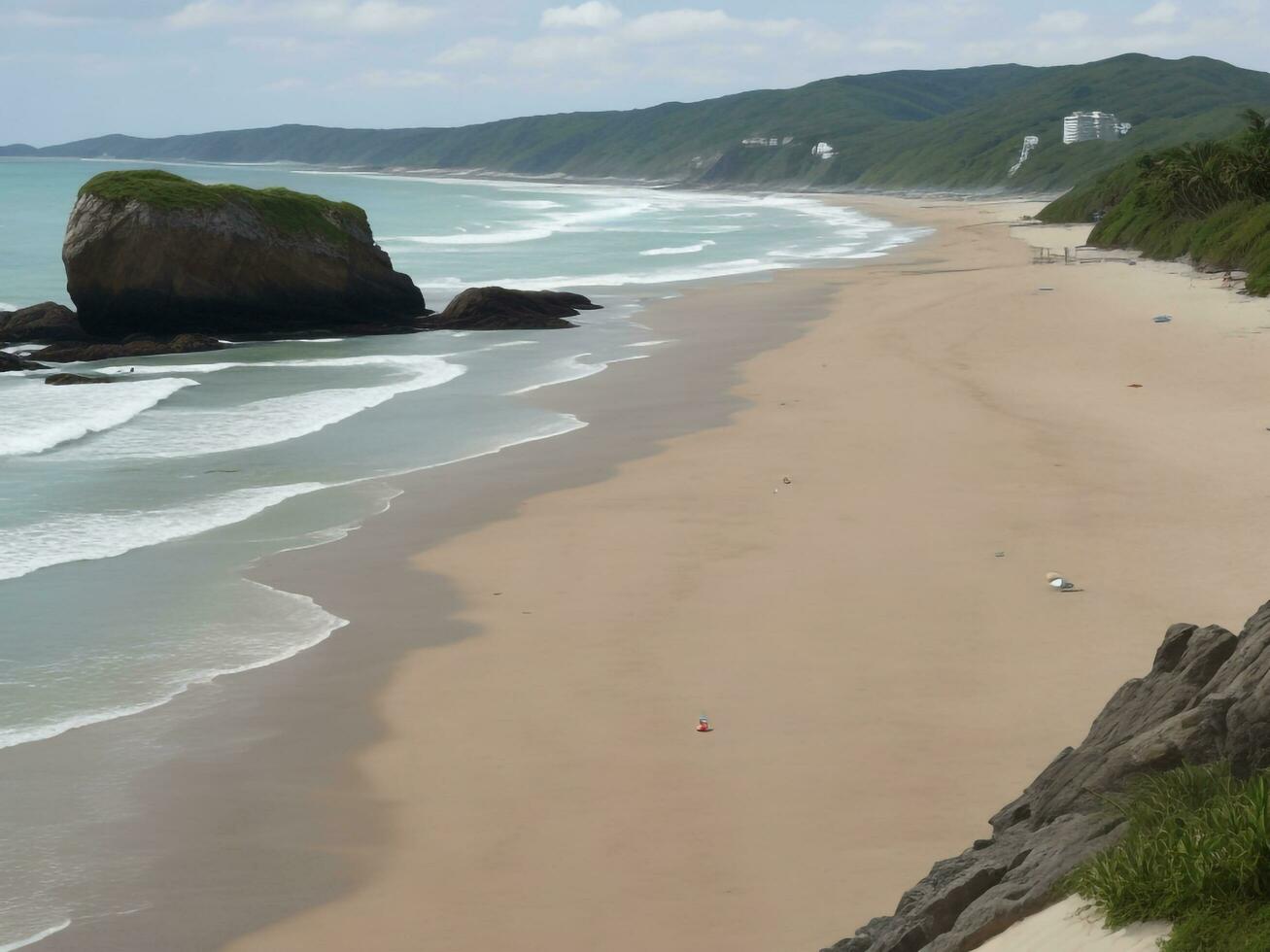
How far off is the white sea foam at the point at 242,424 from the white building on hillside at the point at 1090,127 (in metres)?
134

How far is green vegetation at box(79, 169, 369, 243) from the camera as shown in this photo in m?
30.5

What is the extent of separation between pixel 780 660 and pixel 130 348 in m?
23.7

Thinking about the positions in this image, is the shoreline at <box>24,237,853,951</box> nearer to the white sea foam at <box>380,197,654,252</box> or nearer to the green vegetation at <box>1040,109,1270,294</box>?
the green vegetation at <box>1040,109,1270,294</box>

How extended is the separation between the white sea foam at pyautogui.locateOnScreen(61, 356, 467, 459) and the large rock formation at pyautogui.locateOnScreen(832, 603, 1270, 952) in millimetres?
13969

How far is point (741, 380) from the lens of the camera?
72.7 ft

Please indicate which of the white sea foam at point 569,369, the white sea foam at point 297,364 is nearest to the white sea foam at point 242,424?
the white sea foam at point 569,369

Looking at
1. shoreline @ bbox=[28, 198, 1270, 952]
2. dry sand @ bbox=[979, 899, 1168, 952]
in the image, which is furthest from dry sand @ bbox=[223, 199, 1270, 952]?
dry sand @ bbox=[979, 899, 1168, 952]

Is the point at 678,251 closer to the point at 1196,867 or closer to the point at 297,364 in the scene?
the point at 297,364

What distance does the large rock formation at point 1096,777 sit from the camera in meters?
4.38

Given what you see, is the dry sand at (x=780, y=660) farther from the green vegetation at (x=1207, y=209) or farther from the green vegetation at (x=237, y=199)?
the green vegetation at (x=237, y=199)

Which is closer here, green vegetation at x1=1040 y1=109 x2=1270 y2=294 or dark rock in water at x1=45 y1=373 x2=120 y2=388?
dark rock in water at x1=45 y1=373 x2=120 y2=388

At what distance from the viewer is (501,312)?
32.9 metres

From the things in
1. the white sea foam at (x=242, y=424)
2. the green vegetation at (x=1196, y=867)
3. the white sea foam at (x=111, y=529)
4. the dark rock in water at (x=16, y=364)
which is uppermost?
the green vegetation at (x=1196, y=867)

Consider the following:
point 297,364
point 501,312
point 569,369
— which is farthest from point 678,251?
point 569,369
